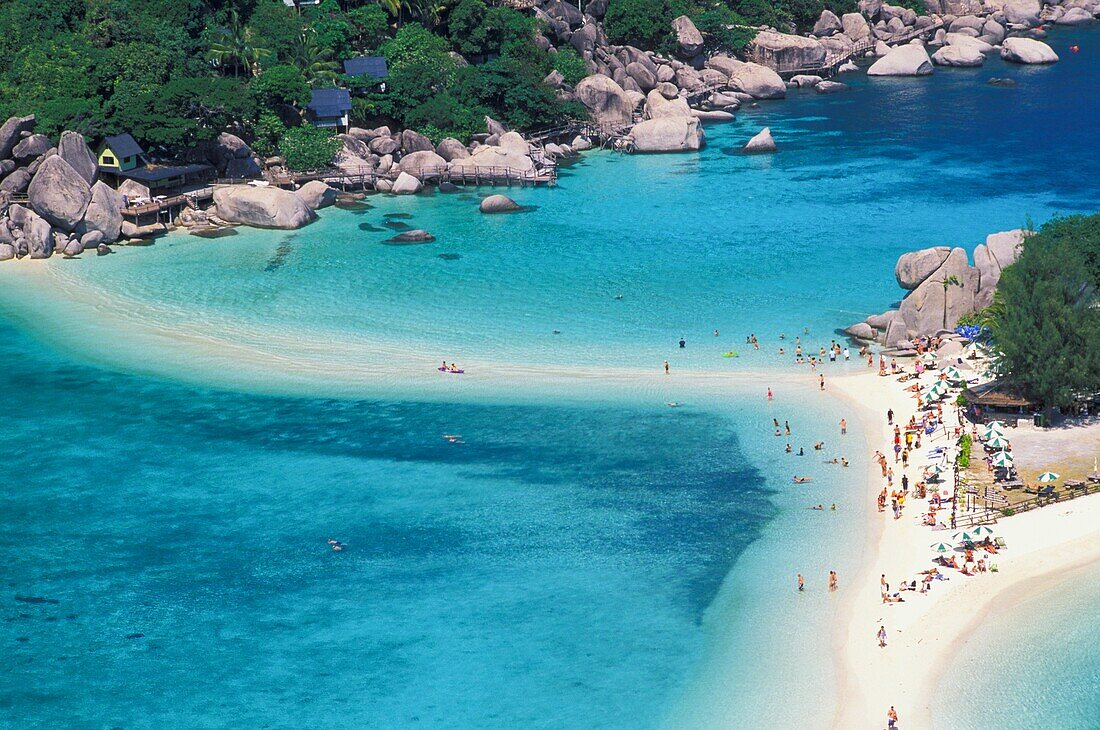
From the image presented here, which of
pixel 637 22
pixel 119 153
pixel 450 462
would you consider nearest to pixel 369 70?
pixel 119 153

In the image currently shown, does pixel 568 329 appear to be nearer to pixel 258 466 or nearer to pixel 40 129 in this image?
pixel 258 466

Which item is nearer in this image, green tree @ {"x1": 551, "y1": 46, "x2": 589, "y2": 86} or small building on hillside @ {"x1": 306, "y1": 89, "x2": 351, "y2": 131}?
small building on hillside @ {"x1": 306, "y1": 89, "x2": 351, "y2": 131}

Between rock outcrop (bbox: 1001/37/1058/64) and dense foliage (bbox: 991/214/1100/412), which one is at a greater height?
rock outcrop (bbox: 1001/37/1058/64)

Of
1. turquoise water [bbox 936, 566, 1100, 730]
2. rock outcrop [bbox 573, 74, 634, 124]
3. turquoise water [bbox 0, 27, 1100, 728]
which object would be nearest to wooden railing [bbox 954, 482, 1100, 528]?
turquoise water [bbox 936, 566, 1100, 730]

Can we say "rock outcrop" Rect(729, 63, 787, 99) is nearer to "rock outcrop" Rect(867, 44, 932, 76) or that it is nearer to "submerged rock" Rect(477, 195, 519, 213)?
"rock outcrop" Rect(867, 44, 932, 76)

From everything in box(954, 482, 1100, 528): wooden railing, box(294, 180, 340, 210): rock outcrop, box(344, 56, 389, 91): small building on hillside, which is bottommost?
box(954, 482, 1100, 528): wooden railing

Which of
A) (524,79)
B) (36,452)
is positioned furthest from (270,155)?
(36,452)

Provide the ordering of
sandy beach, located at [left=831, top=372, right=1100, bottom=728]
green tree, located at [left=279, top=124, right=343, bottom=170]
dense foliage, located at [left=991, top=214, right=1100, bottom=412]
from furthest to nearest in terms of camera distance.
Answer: green tree, located at [left=279, top=124, right=343, bottom=170] < dense foliage, located at [left=991, top=214, right=1100, bottom=412] < sandy beach, located at [left=831, top=372, right=1100, bottom=728]
